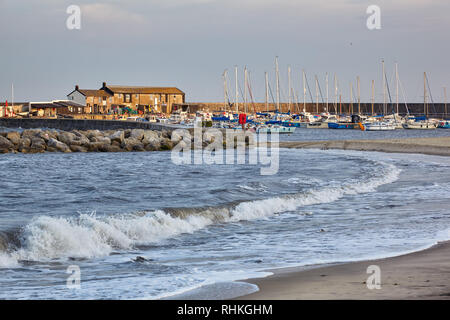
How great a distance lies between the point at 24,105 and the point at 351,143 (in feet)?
314

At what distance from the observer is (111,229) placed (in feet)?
35.1

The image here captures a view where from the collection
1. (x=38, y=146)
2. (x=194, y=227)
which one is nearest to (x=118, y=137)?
(x=38, y=146)

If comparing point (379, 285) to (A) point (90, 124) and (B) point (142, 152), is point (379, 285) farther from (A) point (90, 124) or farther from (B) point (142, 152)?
(A) point (90, 124)

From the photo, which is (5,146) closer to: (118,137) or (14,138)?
(14,138)

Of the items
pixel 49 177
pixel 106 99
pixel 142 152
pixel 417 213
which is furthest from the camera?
pixel 106 99

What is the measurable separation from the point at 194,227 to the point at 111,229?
2.10 m

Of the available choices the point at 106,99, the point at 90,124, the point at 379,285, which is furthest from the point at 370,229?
the point at 106,99

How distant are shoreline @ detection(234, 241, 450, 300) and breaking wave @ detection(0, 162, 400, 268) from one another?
11.9 ft

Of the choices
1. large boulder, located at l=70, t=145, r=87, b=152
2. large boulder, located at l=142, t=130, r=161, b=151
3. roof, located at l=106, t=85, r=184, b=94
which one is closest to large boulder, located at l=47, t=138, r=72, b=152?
large boulder, located at l=70, t=145, r=87, b=152

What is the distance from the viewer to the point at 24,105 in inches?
4840

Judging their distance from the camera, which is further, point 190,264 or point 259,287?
point 190,264

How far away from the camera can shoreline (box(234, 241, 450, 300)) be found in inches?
235

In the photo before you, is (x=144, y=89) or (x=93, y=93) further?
(x=144, y=89)

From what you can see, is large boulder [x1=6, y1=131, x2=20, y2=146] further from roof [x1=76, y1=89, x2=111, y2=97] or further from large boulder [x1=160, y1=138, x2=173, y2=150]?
roof [x1=76, y1=89, x2=111, y2=97]
